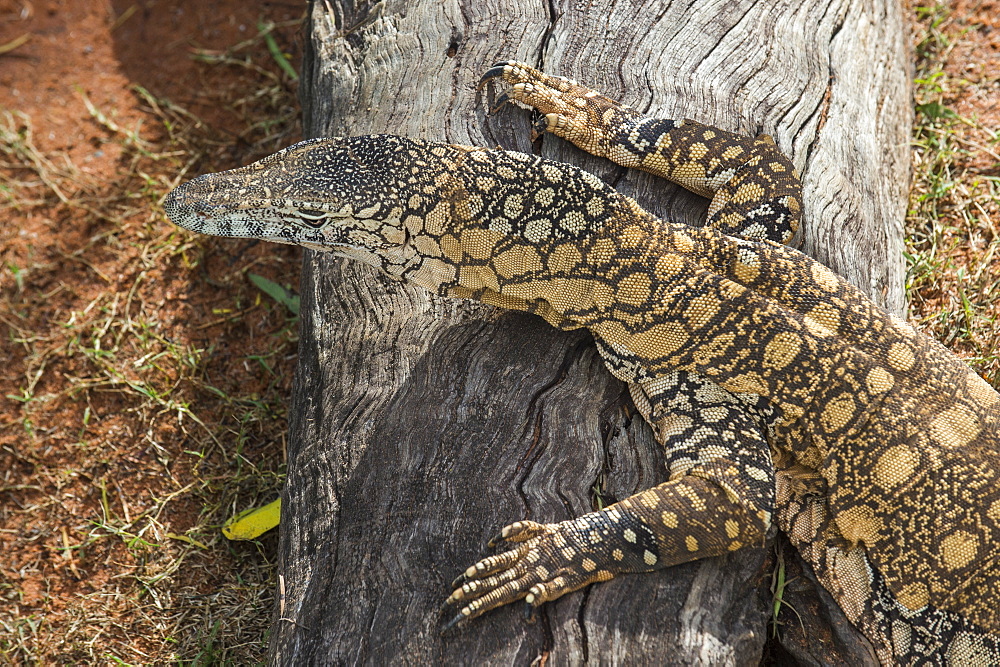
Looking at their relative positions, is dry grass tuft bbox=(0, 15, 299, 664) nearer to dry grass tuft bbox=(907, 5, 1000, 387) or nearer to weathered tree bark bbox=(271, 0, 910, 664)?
weathered tree bark bbox=(271, 0, 910, 664)

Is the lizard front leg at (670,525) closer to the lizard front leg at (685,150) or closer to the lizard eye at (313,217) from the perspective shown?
the lizard front leg at (685,150)

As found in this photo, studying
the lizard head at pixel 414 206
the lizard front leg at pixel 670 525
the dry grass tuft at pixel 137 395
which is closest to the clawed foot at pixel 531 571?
the lizard front leg at pixel 670 525

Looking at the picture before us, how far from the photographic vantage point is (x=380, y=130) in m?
4.79

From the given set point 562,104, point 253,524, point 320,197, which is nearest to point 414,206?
point 320,197

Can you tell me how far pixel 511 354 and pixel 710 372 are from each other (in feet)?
3.36

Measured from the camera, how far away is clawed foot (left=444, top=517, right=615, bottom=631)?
3.34m

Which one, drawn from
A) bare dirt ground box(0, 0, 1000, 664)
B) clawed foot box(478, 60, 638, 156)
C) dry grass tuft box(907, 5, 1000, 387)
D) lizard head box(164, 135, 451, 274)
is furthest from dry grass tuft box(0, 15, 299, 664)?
dry grass tuft box(907, 5, 1000, 387)

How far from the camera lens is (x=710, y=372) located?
3740mm

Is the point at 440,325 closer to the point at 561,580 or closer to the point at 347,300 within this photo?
the point at 347,300

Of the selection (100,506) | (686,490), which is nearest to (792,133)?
(686,490)

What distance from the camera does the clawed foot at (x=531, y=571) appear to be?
334cm

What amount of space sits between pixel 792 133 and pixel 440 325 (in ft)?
8.01

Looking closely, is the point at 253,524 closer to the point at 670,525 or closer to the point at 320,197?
the point at 320,197

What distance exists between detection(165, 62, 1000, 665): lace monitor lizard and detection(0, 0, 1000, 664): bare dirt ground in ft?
5.55
